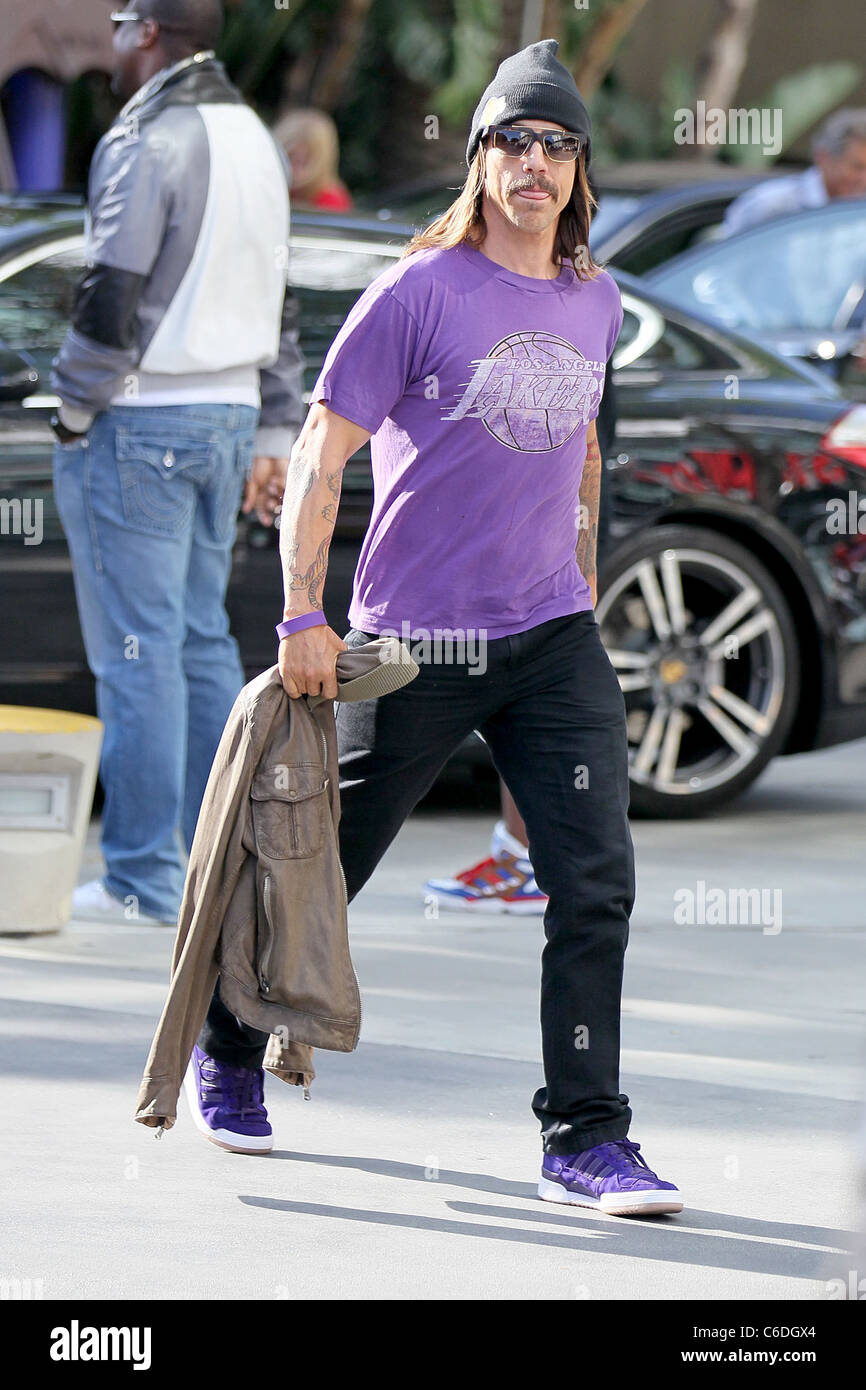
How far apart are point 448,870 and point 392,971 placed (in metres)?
1.13

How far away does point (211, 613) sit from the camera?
19.9ft

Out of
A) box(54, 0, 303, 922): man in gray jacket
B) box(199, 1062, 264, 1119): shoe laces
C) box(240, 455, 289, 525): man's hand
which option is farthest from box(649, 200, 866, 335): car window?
box(199, 1062, 264, 1119): shoe laces

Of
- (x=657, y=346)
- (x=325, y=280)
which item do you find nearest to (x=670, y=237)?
(x=657, y=346)

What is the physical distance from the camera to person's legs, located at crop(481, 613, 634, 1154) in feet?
13.0

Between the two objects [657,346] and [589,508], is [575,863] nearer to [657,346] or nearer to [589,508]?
[589,508]

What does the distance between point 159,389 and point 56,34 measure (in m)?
10.5

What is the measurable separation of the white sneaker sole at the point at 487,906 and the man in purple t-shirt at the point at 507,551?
2112 millimetres

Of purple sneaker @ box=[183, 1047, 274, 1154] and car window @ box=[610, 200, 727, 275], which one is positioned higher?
car window @ box=[610, 200, 727, 275]

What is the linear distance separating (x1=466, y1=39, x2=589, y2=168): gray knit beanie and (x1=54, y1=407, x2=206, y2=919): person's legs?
188cm

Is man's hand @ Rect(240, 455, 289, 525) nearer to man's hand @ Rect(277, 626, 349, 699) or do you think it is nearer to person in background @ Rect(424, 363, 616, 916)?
person in background @ Rect(424, 363, 616, 916)
